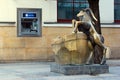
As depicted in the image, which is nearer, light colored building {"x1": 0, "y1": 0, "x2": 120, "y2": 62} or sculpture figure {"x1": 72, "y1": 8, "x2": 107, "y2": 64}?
sculpture figure {"x1": 72, "y1": 8, "x2": 107, "y2": 64}

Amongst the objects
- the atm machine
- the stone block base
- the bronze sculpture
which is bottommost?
the stone block base

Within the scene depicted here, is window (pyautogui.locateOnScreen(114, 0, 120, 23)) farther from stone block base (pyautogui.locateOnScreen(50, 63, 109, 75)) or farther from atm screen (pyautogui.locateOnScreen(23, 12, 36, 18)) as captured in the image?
stone block base (pyautogui.locateOnScreen(50, 63, 109, 75))

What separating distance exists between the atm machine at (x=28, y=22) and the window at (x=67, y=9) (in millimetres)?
1218

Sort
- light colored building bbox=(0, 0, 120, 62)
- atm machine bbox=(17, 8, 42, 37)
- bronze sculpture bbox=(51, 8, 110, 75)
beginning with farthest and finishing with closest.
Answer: atm machine bbox=(17, 8, 42, 37) < light colored building bbox=(0, 0, 120, 62) < bronze sculpture bbox=(51, 8, 110, 75)

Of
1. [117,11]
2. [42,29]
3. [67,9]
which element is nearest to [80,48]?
[42,29]

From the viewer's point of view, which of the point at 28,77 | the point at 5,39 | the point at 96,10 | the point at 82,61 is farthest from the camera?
the point at 5,39

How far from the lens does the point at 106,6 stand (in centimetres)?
2647

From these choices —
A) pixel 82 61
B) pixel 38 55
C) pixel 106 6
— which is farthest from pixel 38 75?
pixel 106 6

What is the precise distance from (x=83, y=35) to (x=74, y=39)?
39cm

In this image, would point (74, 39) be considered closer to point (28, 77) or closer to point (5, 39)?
point (28, 77)

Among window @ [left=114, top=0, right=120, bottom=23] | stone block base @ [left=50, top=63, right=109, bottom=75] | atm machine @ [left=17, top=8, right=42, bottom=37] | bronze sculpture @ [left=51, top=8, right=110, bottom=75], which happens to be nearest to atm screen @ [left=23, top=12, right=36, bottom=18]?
atm machine @ [left=17, top=8, right=42, bottom=37]

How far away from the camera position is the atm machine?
83.1ft

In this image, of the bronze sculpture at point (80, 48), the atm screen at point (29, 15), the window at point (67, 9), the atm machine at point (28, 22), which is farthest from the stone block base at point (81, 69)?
the window at point (67, 9)

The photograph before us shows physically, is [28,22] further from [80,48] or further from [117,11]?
[80,48]
